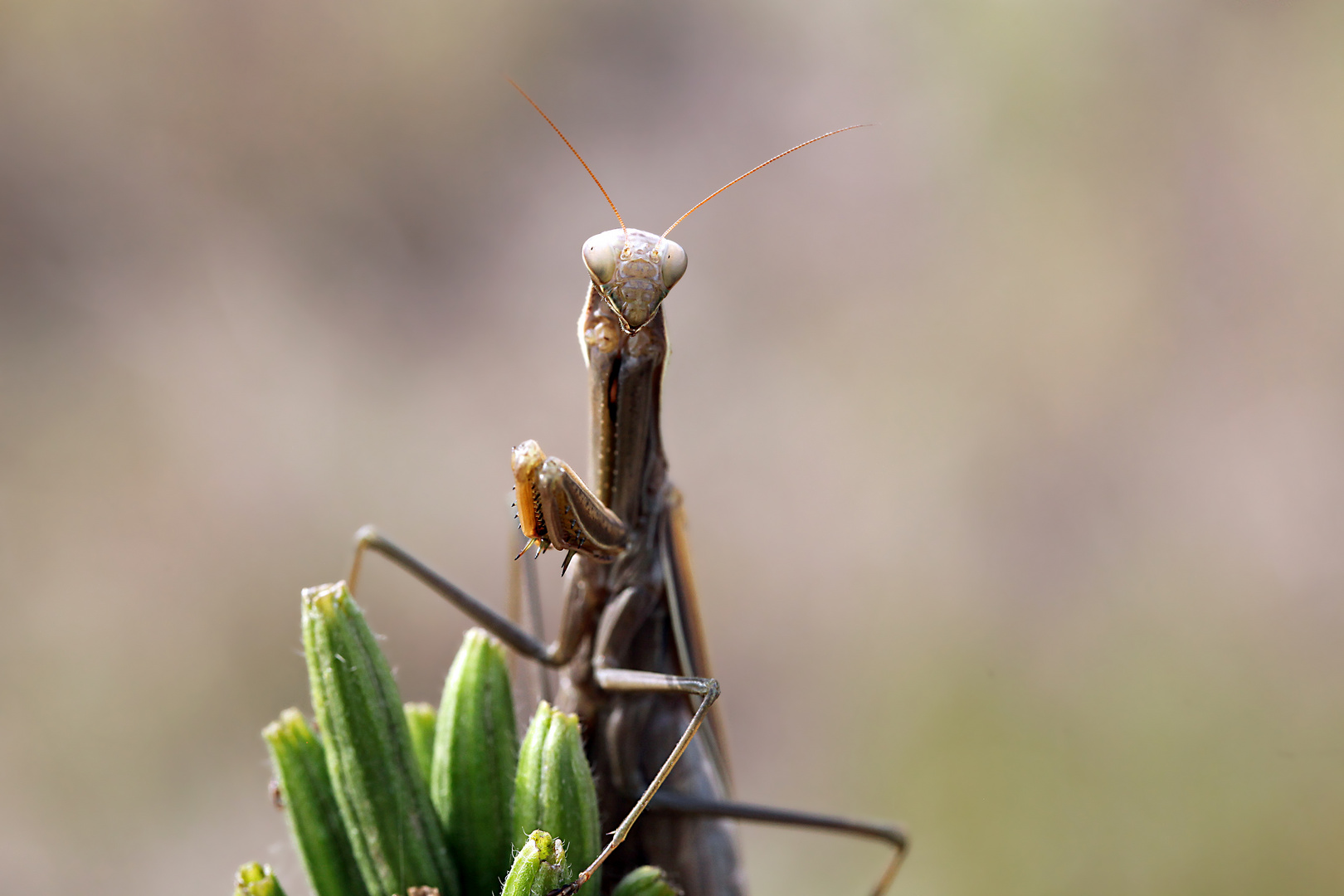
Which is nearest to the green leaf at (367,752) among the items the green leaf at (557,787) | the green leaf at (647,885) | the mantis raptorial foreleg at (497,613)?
the green leaf at (557,787)

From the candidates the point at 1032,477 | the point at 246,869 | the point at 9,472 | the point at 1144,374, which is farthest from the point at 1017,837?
the point at 9,472

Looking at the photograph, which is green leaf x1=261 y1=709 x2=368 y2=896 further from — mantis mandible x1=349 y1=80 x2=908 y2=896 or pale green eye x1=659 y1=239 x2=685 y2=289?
pale green eye x1=659 y1=239 x2=685 y2=289

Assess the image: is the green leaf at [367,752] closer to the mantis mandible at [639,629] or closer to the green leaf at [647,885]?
the green leaf at [647,885]

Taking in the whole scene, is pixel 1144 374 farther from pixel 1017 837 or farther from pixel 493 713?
pixel 493 713

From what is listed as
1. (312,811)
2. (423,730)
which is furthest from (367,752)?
(423,730)

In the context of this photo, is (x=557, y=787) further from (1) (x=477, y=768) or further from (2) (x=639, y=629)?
(2) (x=639, y=629)

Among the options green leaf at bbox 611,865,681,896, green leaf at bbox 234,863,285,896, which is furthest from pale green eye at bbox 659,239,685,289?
green leaf at bbox 234,863,285,896
